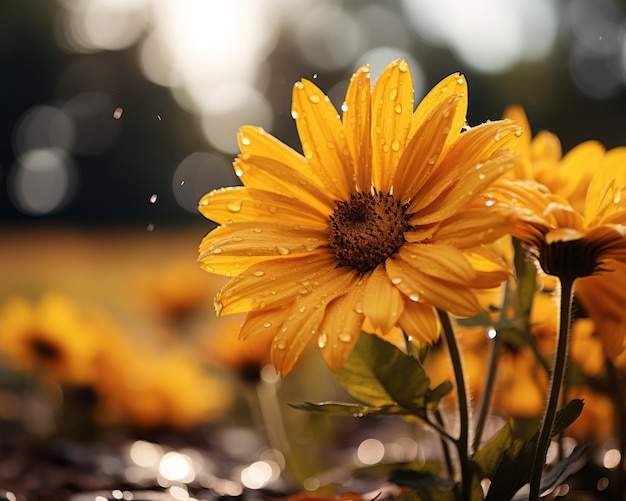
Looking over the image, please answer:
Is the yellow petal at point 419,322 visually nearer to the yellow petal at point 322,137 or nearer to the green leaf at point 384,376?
the green leaf at point 384,376

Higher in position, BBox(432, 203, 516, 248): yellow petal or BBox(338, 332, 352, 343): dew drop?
BBox(432, 203, 516, 248): yellow petal

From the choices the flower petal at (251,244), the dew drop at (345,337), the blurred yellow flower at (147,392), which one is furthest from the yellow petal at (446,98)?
the blurred yellow flower at (147,392)

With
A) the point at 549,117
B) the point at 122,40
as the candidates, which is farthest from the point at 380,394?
the point at 122,40

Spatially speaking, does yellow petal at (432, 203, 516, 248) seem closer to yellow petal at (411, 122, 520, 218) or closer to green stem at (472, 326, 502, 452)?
yellow petal at (411, 122, 520, 218)

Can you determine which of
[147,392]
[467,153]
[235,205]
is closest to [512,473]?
[467,153]

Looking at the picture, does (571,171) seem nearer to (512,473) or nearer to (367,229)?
(367,229)

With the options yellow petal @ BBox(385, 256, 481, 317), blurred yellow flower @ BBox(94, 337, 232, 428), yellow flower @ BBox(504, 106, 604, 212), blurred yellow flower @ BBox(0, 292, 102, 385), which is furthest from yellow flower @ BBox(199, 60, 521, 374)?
blurred yellow flower @ BBox(0, 292, 102, 385)
